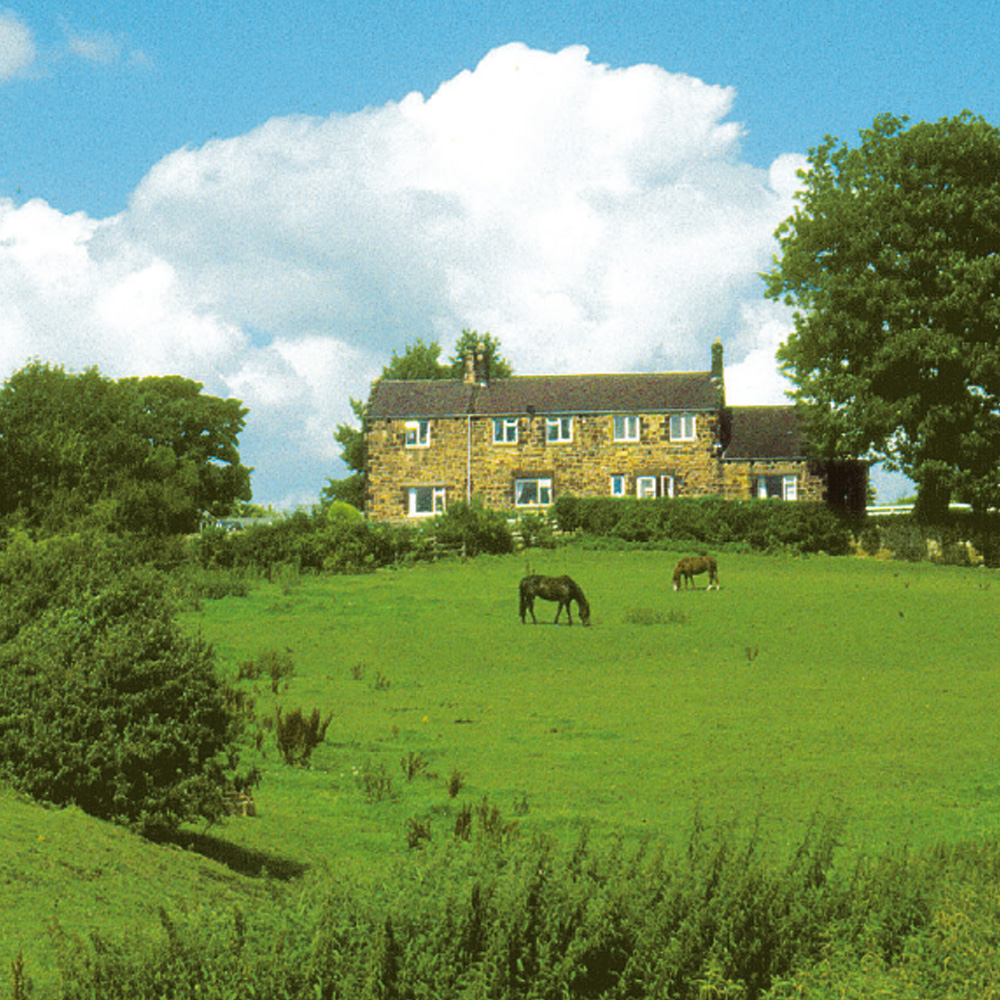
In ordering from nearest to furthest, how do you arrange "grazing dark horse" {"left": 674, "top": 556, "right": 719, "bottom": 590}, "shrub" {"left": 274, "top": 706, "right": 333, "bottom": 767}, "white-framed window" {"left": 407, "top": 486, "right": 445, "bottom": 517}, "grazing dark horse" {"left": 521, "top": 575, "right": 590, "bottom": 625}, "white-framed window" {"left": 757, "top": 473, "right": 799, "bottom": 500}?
"shrub" {"left": 274, "top": 706, "right": 333, "bottom": 767}
"grazing dark horse" {"left": 521, "top": 575, "right": 590, "bottom": 625}
"grazing dark horse" {"left": 674, "top": 556, "right": 719, "bottom": 590}
"white-framed window" {"left": 757, "top": 473, "right": 799, "bottom": 500}
"white-framed window" {"left": 407, "top": 486, "right": 445, "bottom": 517}

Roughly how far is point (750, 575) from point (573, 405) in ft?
93.1

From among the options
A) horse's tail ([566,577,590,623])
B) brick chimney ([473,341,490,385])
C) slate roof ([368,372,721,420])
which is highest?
brick chimney ([473,341,490,385])

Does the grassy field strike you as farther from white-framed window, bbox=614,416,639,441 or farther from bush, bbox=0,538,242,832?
white-framed window, bbox=614,416,639,441

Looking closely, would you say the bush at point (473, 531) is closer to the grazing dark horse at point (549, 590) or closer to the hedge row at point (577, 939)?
the grazing dark horse at point (549, 590)

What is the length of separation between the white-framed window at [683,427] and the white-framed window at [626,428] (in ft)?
6.97

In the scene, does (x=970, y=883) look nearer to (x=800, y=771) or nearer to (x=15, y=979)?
(x=15, y=979)

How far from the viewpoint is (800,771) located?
15.2 meters

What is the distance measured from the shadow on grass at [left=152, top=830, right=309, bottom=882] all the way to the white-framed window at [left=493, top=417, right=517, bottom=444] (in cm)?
6014

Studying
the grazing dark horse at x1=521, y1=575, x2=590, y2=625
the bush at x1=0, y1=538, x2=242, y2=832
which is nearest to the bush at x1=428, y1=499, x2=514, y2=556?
the grazing dark horse at x1=521, y1=575, x2=590, y2=625

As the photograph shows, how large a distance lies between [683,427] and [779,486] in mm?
6566

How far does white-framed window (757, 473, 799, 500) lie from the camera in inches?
2694

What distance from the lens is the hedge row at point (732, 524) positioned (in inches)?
2152

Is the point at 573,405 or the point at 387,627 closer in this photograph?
the point at 387,627

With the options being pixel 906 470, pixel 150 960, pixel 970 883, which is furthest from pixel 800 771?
pixel 906 470
